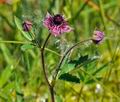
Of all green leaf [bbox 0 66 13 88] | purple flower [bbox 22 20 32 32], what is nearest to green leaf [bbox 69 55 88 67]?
purple flower [bbox 22 20 32 32]

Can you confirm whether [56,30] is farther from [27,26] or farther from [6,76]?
[6,76]

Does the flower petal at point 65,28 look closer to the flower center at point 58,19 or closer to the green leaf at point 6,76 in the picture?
the flower center at point 58,19

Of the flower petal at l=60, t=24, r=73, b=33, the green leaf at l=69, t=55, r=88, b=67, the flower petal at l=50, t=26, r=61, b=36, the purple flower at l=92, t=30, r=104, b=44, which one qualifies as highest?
the flower petal at l=50, t=26, r=61, b=36

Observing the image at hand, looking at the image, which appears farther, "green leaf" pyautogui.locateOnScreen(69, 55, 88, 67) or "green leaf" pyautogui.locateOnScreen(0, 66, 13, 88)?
"green leaf" pyautogui.locateOnScreen(0, 66, 13, 88)

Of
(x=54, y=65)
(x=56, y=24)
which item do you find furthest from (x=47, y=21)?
(x=54, y=65)

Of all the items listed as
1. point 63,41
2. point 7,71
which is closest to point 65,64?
point 63,41

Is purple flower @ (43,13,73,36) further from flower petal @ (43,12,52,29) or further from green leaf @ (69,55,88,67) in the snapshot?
green leaf @ (69,55,88,67)

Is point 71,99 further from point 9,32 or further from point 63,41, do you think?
point 9,32

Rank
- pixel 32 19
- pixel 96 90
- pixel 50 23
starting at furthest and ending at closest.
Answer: pixel 96 90 → pixel 32 19 → pixel 50 23

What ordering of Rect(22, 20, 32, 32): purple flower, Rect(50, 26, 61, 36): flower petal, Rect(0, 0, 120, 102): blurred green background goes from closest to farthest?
1. Rect(50, 26, 61, 36): flower petal
2. Rect(22, 20, 32, 32): purple flower
3. Rect(0, 0, 120, 102): blurred green background
